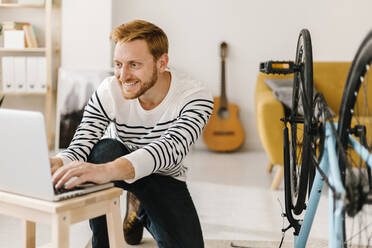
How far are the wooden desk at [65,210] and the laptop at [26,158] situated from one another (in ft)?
0.06

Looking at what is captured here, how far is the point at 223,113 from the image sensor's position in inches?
188

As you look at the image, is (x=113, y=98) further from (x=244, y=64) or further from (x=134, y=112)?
(x=244, y=64)

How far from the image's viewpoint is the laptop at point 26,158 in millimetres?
1185

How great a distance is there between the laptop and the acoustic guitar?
3374mm

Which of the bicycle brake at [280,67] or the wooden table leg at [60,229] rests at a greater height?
the bicycle brake at [280,67]

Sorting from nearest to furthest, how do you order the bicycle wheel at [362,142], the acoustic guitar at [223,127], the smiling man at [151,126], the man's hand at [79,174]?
the bicycle wheel at [362,142] < the man's hand at [79,174] < the smiling man at [151,126] < the acoustic guitar at [223,127]

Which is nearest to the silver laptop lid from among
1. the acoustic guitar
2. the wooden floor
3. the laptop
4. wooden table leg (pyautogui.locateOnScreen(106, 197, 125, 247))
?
the laptop

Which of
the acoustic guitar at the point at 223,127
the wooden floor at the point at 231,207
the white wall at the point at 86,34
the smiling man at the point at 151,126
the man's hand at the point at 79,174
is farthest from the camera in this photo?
the acoustic guitar at the point at 223,127

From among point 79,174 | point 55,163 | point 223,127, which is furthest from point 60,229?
point 223,127

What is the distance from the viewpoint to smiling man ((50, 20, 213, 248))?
1688 mm

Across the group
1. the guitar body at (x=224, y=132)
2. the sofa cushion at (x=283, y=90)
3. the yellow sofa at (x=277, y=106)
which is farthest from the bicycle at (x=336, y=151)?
the guitar body at (x=224, y=132)

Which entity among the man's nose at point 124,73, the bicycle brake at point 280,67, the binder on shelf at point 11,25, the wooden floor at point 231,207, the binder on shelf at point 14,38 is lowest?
the wooden floor at point 231,207

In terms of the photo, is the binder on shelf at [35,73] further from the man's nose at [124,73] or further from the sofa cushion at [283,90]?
the man's nose at [124,73]

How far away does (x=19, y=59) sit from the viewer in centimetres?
425
